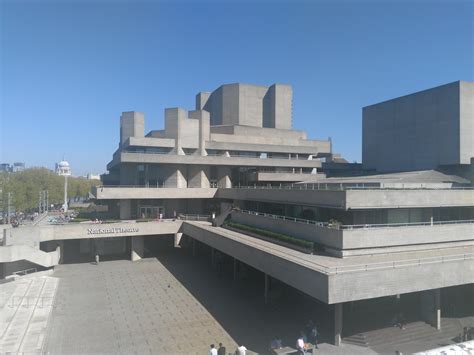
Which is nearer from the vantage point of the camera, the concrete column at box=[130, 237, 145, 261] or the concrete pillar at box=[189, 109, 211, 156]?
the concrete column at box=[130, 237, 145, 261]

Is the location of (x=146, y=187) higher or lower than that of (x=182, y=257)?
higher

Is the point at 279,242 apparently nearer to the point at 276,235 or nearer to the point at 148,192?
the point at 276,235

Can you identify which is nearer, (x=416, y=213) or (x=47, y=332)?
(x=47, y=332)

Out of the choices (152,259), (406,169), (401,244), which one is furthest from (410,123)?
(152,259)

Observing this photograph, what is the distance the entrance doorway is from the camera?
175 ft

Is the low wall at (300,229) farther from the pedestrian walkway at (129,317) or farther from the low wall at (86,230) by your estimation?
the low wall at (86,230)

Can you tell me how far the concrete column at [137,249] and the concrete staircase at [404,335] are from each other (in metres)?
32.5

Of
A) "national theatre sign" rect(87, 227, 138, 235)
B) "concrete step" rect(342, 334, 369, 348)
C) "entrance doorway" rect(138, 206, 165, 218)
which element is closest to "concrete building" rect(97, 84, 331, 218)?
"entrance doorway" rect(138, 206, 165, 218)

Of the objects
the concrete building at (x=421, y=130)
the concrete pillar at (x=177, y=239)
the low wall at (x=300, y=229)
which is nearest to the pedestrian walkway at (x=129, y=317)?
the low wall at (x=300, y=229)

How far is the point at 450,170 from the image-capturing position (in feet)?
155

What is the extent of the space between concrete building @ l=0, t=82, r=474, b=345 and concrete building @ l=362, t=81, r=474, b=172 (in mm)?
710

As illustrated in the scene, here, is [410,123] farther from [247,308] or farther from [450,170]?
[247,308]

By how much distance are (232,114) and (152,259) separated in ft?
102

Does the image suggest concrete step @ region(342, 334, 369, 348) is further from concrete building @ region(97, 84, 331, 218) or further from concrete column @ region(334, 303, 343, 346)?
concrete building @ region(97, 84, 331, 218)
